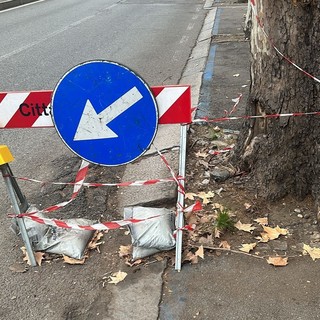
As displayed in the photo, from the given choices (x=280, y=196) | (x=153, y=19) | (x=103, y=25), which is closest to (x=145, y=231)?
(x=280, y=196)

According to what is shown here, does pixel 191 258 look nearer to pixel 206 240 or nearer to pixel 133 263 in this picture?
pixel 206 240

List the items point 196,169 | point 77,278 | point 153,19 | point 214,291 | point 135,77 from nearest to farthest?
point 135,77, point 214,291, point 77,278, point 196,169, point 153,19

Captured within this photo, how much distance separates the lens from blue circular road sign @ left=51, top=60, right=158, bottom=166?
8.77 feet

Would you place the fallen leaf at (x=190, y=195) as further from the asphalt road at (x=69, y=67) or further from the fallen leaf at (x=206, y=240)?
the asphalt road at (x=69, y=67)

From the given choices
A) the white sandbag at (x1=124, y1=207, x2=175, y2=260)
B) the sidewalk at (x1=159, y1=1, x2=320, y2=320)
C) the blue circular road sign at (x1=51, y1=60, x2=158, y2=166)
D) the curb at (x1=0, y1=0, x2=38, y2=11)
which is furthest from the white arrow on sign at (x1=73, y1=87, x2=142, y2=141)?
the curb at (x1=0, y1=0, x2=38, y2=11)

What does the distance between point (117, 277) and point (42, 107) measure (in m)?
1.18

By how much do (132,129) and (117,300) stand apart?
1.03 m

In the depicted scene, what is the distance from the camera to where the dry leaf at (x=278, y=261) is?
3018 millimetres

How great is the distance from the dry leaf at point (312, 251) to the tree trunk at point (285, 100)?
42 centimetres

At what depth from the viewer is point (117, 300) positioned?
282 centimetres

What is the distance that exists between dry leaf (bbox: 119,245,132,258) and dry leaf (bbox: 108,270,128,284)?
0.61ft

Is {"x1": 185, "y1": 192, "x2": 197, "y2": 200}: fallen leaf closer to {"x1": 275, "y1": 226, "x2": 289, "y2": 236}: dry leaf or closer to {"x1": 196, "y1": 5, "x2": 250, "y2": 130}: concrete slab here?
{"x1": 275, "y1": 226, "x2": 289, "y2": 236}: dry leaf

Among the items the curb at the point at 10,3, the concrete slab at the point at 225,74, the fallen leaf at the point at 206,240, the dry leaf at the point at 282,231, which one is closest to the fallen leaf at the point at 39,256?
the fallen leaf at the point at 206,240

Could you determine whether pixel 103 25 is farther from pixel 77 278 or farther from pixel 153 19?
pixel 77 278
